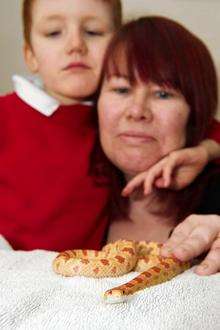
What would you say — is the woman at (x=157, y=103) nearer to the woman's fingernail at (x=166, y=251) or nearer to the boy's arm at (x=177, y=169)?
the boy's arm at (x=177, y=169)

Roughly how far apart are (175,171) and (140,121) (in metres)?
0.15

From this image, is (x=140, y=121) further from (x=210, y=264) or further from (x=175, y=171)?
(x=210, y=264)

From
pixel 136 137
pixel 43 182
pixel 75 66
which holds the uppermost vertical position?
pixel 75 66

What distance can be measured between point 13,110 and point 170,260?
2.00 feet

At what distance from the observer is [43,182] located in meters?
1.24

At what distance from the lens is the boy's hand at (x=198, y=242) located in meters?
0.90

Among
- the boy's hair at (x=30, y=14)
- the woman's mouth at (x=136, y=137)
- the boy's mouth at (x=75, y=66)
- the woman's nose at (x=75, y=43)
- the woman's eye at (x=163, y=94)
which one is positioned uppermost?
the boy's hair at (x=30, y=14)

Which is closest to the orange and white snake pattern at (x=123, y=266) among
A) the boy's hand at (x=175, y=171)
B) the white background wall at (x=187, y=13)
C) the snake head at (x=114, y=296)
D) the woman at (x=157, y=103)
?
the snake head at (x=114, y=296)

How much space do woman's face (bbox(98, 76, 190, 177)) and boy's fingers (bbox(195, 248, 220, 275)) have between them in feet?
1.25

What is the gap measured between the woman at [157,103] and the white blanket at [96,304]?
444 millimetres

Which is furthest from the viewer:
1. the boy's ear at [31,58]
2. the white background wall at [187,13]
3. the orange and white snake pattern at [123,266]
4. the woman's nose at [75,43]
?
the white background wall at [187,13]

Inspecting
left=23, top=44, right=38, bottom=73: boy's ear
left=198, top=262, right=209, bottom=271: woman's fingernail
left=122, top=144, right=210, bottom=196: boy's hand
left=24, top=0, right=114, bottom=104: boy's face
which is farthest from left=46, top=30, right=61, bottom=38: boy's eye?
left=198, top=262, right=209, bottom=271: woman's fingernail

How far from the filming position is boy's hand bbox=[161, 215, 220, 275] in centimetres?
90

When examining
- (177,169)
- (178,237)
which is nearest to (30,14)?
(177,169)
